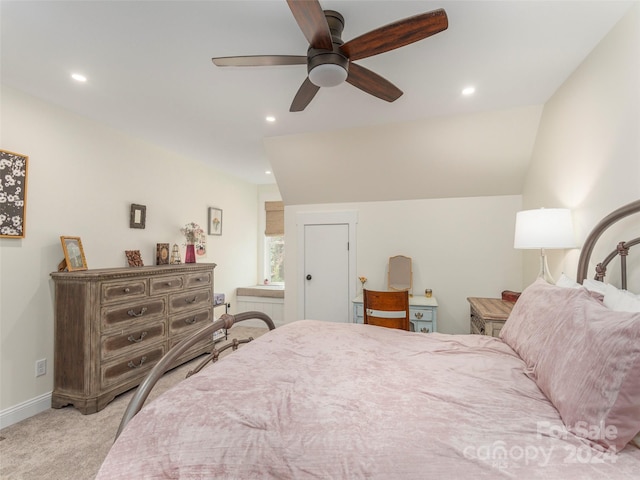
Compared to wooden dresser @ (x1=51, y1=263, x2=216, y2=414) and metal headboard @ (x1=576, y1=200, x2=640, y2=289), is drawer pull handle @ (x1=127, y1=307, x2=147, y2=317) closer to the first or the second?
wooden dresser @ (x1=51, y1=263, x2=216, y2=414)

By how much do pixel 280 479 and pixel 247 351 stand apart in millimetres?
824

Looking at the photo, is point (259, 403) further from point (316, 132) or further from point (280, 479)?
point (316, 132)

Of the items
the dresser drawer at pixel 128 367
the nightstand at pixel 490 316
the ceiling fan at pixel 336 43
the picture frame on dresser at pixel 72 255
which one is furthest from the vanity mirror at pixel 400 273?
the picture frame on dresser at pixel 72 255

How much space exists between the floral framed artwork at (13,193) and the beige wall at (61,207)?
2.7 inches

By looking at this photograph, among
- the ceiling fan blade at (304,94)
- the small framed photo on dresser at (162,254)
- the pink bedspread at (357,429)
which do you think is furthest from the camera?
the small framed photo on dresser at (162,254)

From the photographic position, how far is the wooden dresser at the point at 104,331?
2.43m

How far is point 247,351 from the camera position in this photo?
5.16 feet

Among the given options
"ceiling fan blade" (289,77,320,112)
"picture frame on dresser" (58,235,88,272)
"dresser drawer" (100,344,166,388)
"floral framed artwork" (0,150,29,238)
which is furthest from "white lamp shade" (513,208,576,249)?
"floral framed artwork" (0,150,29,238)

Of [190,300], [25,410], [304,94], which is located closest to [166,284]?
[190,300]

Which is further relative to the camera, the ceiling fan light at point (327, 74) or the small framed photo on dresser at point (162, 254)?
the small framed photo on dresser at point (162, 254)

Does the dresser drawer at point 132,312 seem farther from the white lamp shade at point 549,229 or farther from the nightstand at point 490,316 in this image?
the white lamp shade at point 549,229

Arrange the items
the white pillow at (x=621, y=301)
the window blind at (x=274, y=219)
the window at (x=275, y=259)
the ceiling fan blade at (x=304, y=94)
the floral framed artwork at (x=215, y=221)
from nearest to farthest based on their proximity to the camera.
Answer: the white pillow at (x=621, y=301) < the ceiling fan blade at (x=304, y=94) < the floral framed artwork at (x=215, y=221) < the window blind at (x=274, y=219) < the window at (x=275, y=259)

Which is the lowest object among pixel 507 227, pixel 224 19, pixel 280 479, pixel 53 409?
pixel 53 409

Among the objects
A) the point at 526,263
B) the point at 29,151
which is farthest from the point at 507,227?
the point at 29,151
